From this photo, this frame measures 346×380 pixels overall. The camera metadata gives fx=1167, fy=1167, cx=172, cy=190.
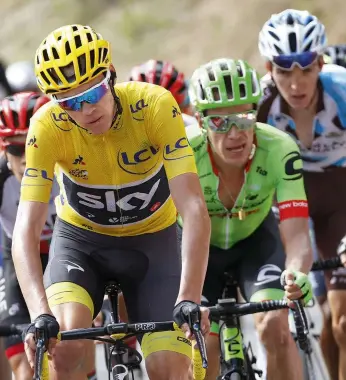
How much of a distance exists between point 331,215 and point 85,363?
11.2 ft

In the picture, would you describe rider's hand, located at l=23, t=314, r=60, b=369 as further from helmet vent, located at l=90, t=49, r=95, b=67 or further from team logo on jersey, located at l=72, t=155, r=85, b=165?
helmet vent, located at l=90, t=49, r=95, b=67

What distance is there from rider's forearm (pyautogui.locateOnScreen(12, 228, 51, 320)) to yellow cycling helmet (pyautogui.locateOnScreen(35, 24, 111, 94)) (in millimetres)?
772

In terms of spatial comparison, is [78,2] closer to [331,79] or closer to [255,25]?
[255,25]

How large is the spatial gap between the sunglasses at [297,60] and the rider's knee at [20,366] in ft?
9.17

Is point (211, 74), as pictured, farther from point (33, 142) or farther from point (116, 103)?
point (33, 142)

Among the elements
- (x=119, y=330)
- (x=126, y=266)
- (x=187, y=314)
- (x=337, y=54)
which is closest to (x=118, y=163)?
(x=126, y=266)

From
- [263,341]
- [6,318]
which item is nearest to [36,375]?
[263,341]

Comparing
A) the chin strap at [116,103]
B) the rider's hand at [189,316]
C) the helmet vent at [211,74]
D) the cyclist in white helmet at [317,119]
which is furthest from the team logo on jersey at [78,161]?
the cyclist in white helmet at [317,119]

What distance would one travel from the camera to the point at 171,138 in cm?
614

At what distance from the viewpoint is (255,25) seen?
2397cm

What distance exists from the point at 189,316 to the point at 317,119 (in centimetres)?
359

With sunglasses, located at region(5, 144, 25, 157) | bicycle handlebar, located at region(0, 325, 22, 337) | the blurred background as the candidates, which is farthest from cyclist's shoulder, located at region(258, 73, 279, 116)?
the blurred background

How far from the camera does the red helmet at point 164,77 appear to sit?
9977 millimetres

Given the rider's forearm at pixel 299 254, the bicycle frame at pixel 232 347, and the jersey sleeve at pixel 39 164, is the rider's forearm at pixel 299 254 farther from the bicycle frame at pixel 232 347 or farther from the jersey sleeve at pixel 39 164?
the jersey sleeve at pixel 39 164
